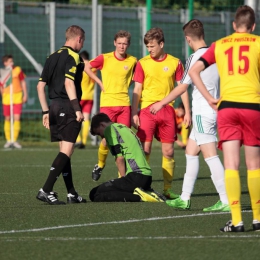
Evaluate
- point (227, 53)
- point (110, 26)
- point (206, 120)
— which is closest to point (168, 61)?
point (206, 120)

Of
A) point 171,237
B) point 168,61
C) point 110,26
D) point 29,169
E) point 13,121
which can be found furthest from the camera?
point 110,26

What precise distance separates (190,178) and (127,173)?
1176mm

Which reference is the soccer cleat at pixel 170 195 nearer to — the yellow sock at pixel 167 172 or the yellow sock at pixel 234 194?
the yellow sock at pixel 167 172

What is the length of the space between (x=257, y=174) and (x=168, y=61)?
3.96m

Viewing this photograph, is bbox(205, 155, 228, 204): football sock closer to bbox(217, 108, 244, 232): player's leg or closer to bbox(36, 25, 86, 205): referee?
bbox(36, 25, 86, 205): referee

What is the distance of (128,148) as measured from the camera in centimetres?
1070

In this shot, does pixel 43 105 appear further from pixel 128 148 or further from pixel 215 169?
pixel 215 169

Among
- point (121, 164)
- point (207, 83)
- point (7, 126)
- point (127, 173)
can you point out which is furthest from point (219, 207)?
point (7, 126)

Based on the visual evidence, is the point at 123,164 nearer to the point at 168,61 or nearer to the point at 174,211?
the point at 168,61

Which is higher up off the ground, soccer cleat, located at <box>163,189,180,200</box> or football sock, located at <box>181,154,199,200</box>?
football sock, located at <box>181,154,199,200</box>

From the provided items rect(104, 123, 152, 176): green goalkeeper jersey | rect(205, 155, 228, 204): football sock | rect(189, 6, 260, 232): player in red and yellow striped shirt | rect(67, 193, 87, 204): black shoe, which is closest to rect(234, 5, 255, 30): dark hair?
rect(189, 6, 260, 232): player in red and yellow striped shirt

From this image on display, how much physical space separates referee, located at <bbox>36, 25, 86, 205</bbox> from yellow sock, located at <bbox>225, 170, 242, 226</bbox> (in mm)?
2817

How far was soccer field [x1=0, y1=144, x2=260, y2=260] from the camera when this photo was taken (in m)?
6.93

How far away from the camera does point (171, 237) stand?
7.63 m
